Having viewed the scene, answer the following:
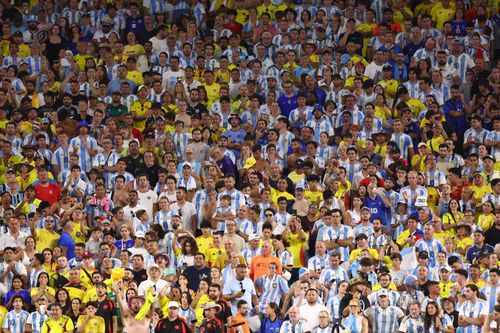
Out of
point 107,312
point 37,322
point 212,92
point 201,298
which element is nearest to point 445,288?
point 201,298

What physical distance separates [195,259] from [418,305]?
12.6ft

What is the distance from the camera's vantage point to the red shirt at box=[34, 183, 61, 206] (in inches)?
1192

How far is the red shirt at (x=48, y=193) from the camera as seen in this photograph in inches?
1192

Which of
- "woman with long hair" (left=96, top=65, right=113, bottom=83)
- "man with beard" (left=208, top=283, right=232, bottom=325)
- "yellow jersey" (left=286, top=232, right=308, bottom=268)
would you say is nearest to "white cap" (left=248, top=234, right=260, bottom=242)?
"yellow jersey" (left=286, top=232, right=308, bottom=268)

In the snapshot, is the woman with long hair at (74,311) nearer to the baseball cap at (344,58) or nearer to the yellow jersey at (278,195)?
the yellow jersey at (278,195)

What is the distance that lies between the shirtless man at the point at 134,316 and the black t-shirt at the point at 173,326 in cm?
36

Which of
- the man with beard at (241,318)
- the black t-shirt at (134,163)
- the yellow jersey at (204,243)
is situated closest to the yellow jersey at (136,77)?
the black t-shirt at (134,163)

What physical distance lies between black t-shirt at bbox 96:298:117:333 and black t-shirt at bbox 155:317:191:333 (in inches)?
36.8

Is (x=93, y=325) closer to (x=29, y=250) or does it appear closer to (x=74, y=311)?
(x=74, y=311)

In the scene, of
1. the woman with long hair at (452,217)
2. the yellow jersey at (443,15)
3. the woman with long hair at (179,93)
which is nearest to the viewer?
the woman with long hair at (452,217)

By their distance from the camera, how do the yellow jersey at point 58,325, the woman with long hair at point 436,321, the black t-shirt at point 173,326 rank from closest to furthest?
the woman with long hair at point 436,321
the black t-shirt at point 173,326
the yellow jersey at point 58,325

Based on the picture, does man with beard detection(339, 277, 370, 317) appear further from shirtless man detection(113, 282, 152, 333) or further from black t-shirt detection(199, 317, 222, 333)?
shirtless man detection(113, 282, 152, 333)

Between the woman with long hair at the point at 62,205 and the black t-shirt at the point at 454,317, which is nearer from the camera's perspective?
the black t-shirt at the point at 454,317

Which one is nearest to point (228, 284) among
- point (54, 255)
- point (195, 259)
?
point (195, 259)
